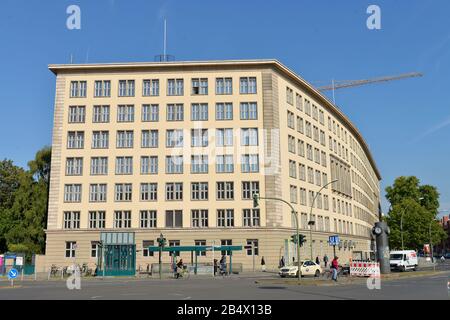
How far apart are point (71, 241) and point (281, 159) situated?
80.7ft

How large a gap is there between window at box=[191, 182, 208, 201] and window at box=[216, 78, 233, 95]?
10.7m

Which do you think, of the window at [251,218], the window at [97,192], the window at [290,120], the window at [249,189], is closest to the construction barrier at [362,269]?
the window at [251,218]

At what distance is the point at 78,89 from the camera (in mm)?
56031

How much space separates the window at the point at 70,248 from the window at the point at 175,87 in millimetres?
19534

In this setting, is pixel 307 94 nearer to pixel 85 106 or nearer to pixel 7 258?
pixel 85 106

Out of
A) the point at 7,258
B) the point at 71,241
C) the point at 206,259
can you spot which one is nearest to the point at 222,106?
the point at 206,259

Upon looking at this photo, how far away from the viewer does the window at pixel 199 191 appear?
53000 millimetres

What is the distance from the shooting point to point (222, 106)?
55.2 m

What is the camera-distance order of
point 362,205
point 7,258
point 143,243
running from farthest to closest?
point 362,205
point 143,243
point 7,258

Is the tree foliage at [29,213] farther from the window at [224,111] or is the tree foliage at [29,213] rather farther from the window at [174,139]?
the window at [224,111]

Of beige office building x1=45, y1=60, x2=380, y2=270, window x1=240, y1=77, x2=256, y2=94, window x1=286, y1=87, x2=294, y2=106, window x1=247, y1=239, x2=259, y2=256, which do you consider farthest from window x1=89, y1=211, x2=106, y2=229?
window x1=286, y1=87, x2=294, y2=106

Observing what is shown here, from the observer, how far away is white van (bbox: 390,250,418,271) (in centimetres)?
4594

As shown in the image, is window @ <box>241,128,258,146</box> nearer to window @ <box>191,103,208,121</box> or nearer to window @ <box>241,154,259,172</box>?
window @ <box>241,154,259,172</box>

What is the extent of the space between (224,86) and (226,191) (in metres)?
A: 12.1
